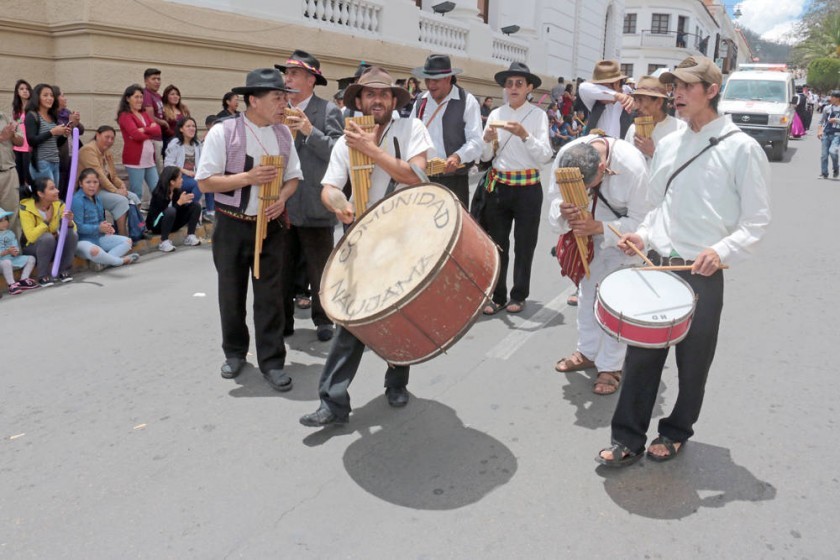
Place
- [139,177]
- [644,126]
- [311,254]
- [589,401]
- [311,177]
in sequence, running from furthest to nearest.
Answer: [139,177]
[311,254]
[311,177]
[644,126]
[589,401]

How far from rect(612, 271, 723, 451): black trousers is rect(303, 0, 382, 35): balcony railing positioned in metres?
11.9

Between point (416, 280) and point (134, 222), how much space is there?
6336 mm

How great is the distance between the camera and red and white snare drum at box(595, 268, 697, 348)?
3.29 m

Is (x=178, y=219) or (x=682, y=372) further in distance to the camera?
(x=178, y=219)

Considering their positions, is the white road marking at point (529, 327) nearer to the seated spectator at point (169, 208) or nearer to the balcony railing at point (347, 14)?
the seated spectator at point (169, 208)

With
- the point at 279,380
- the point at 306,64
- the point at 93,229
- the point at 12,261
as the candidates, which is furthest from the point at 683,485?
the point at 93,229

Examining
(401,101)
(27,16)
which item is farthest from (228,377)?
(27,16)

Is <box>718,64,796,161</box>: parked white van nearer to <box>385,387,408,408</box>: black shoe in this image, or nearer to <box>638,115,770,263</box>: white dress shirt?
<box>638,115,770,263</box>: white dress shirt

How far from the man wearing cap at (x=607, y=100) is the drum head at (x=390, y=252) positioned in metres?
3.39

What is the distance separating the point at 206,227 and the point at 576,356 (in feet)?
20.5

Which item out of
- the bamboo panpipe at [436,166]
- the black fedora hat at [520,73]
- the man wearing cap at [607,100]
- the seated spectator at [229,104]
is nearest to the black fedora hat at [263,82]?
the bamboo panpipe at [436,166]

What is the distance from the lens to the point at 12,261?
23.2 ft

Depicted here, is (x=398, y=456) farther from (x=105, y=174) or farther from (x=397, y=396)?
(x=105, y=174)

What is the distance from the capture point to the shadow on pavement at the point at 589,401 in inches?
171
